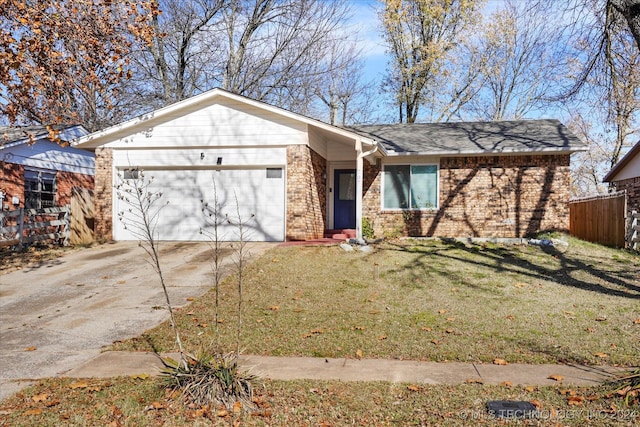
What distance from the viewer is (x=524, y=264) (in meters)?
11.3

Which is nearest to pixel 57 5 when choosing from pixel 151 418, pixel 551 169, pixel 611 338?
pixel 151 418

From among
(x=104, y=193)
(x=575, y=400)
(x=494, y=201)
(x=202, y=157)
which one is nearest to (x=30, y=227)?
(x=104, y=193)

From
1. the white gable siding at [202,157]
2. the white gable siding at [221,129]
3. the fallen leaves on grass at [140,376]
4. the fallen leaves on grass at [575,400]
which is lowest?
the fallen leaves on grass at [140,376]

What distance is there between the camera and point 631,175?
1766 centimetres

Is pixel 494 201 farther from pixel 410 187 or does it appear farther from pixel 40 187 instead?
pixel 40 187

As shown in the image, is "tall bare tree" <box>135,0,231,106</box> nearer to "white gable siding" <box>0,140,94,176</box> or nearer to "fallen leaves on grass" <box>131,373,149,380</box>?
"white gable siding" <box>0,140,94,176</box>

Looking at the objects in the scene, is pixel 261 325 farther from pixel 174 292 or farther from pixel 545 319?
pixel 545 319

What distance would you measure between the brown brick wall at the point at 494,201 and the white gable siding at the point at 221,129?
4056 mm

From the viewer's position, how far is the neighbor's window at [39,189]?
54.3 feet

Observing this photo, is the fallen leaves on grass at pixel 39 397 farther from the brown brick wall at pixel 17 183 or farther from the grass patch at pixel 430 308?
the brown brick wall at pixel 17 183

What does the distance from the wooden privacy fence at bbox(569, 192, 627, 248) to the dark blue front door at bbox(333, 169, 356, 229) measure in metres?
7.91

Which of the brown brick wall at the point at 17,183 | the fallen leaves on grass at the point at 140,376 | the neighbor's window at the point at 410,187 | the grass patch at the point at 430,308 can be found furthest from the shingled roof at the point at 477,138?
the fallen leaves on grass at the point at 140,376

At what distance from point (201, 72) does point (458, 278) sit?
18.9 meters

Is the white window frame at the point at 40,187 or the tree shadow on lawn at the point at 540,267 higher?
the white window frame at the point at 40,187
